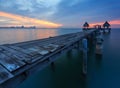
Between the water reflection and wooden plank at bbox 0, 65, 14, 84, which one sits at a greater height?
wooden plank at bbox 0, 65, 14, 84

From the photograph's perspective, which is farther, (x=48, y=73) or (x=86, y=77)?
(x=48, y=73)

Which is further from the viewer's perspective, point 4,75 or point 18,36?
point 18,36

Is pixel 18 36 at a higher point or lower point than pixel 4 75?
lower

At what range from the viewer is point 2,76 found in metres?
2.99

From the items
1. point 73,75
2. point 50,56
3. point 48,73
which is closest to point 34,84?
point 48,73

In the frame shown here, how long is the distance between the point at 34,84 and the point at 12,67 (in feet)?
20.4

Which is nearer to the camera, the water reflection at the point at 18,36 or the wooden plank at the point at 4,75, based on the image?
the wooden plank at the point at 4,75

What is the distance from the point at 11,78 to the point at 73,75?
7.98 metres

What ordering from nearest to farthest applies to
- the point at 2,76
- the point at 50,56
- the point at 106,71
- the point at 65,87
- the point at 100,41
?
the point at 2,76 → the point at 50,56 → the point at 65,87 → the point at 106,71 → the point at 100,41

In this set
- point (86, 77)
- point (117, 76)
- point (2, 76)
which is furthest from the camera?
point (117, 76)

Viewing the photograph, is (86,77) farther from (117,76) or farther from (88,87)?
(117,76)

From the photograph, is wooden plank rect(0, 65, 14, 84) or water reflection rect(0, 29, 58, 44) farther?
water reflection rect(0, 29, 58, 44)

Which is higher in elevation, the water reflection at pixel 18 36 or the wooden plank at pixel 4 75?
the wooden plank at pixel 4 75

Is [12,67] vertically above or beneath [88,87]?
above
